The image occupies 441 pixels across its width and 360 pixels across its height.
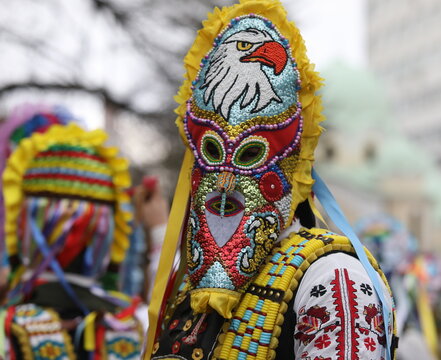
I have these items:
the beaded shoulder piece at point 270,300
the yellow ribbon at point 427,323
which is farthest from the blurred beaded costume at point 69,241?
the yellow ribbon at point 427,323

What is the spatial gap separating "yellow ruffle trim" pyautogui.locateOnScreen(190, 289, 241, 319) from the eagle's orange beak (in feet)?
2.08

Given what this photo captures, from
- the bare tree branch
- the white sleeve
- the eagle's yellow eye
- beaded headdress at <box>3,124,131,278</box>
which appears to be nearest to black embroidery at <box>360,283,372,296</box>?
the white sleeve

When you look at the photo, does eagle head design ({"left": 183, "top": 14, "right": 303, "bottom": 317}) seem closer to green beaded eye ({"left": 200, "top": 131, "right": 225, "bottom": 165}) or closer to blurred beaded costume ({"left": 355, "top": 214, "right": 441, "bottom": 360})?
green beaded eye ({"left": 200, "top": 131, "right": 225, "bottom": 165})

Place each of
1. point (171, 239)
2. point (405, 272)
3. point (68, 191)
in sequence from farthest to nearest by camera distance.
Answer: point (405, 272) < point (68, 191) < point (171, 239)

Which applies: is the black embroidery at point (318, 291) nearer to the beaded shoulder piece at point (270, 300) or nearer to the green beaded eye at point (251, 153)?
the beaded shoulder piece at point (270, 300)

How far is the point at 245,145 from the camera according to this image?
229 cm

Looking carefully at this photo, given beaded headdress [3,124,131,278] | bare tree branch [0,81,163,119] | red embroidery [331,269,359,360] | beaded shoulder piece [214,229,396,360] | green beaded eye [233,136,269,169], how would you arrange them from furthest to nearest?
1. bare tree branch [0,81,163,119]
2. beaded headdress [3,124,131,278]
3. green beaded eye [233,136,269,169]
4. beaded shoulder piece [214,229,396,360]
5. red embroidery [331,269,359,360]

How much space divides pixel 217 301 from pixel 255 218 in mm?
249

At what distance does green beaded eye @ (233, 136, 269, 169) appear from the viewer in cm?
229

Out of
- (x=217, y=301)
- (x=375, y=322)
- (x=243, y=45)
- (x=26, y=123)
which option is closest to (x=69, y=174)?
(x=26, y=123)

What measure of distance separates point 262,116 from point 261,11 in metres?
0.34

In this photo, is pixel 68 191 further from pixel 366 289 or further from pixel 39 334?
pixel 366 289

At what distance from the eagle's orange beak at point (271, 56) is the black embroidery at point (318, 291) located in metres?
0.62

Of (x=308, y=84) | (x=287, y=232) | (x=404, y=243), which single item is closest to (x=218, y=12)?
(x=308, y=84)
